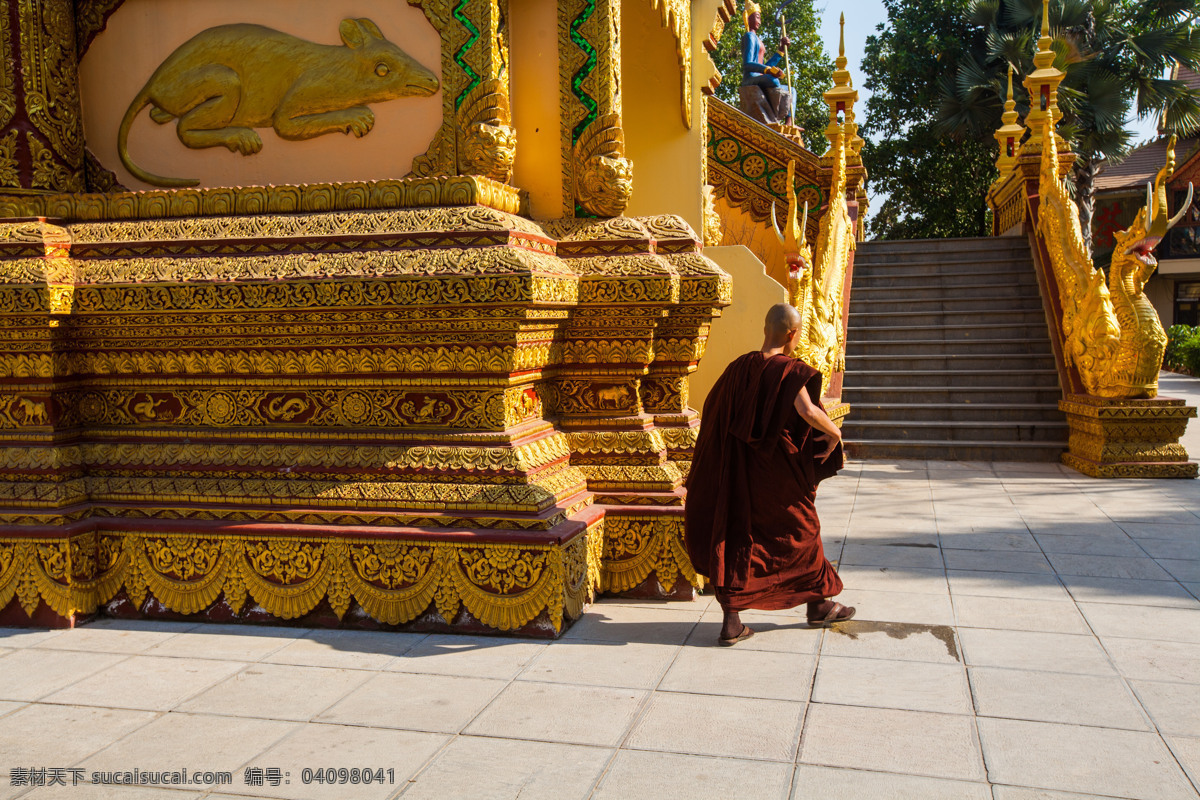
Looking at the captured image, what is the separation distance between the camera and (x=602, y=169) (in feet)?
14.9

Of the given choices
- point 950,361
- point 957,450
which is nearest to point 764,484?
point 957,450

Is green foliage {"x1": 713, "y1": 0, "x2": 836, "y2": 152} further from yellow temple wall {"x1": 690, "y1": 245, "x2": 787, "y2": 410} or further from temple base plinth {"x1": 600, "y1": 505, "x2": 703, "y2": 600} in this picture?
temple base plinth {"x1": 600, "y1": 505, "x2": 703, "y2": 600}

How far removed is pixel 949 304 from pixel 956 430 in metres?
2.88

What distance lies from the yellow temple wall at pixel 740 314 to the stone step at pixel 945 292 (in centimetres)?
584

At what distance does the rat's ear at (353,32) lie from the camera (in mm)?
4414

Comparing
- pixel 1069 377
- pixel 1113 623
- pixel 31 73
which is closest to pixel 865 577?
pixel 1113 623

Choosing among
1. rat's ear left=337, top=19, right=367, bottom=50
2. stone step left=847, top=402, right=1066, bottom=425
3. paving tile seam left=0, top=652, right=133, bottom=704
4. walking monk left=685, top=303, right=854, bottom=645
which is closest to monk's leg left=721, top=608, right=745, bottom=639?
walking monk left=685, top=303, right=854, bottom=645

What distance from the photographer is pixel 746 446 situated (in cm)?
405

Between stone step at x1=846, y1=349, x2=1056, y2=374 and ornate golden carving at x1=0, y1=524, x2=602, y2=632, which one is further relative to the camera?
stone step at x1=846, y1=349, x2=1056, y2=374

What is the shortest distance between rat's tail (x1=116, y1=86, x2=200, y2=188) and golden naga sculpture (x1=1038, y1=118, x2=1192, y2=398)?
7350 millimetres

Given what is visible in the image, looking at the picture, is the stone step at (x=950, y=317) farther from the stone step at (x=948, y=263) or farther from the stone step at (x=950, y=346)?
the stone step at (x=948, y=263)

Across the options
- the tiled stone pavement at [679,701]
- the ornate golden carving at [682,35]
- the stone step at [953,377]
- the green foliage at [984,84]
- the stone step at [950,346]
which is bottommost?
the tiled stone pavement at [679,701]

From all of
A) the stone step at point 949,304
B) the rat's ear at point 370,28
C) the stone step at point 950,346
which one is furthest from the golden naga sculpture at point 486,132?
the stone step at point 949,304

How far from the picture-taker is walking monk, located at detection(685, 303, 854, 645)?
3.94 m
